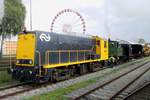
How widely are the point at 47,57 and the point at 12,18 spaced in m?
23.4

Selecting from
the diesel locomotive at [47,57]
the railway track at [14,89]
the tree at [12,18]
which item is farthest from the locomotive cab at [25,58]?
the tree at [12,18]

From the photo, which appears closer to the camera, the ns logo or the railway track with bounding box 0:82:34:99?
the railway track with bounding box 0:82:34:99

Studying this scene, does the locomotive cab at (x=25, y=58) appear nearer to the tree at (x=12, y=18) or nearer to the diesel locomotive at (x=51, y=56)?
the diesel locomotive at (x=51, y=56)

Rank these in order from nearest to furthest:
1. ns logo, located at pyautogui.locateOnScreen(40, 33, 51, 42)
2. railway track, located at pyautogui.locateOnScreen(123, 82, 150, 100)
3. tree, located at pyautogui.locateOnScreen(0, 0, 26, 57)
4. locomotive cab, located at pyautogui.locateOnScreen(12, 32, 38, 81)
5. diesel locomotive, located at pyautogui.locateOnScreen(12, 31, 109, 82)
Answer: railway track, located at pyautogui.locateOnScreen(123, 82, 150, 100) < locomotive cab, located at pyautogui.locateOnScreen(12, 32, 38, 81) < diesel locomotive, located at pyautogui.locateOnScreen(12, 31, 109, 82) < ns logo, located at pyautogui.locateOnScreen(40, 33, 51, 42) < tree, located at pyautogui.locateOnScreen(0, 0, 26, 57)

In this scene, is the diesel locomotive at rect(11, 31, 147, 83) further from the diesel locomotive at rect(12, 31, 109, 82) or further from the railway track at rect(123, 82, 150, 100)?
the railway track at rect(123, 82, 150, 100)

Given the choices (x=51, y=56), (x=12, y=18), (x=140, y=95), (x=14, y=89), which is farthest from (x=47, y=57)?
(x=12, y=18)

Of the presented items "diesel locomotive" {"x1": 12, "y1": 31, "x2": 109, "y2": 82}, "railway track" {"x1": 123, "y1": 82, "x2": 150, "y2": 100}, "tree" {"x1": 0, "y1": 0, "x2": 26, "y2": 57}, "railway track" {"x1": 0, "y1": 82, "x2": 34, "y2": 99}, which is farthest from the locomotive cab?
"tree" {"x1": 0, "y1": 0, "x2": 26, "y2": 57}

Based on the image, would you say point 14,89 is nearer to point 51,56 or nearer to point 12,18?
point 51,56

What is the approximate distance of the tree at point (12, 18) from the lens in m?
36.0

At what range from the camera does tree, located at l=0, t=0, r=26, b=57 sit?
118ft

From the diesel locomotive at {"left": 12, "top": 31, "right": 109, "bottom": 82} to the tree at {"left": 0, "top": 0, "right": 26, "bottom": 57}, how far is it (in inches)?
769

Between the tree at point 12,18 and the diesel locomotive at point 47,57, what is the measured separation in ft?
64.1

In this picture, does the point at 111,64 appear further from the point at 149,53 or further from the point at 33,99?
the point at 149,53

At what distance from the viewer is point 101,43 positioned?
22344 mm
